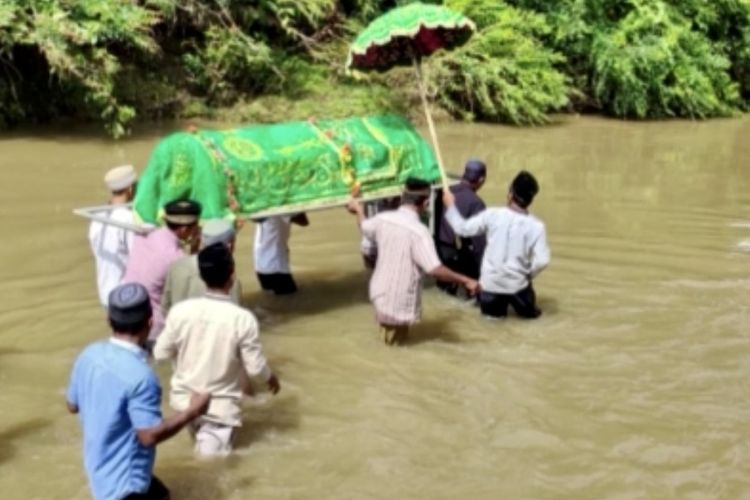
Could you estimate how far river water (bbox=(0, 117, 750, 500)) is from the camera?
560 centimetres

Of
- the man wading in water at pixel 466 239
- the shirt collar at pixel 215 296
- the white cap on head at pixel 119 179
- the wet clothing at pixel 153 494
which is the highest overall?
the white cap on head at pixel 119 179

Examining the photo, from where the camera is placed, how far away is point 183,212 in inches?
242

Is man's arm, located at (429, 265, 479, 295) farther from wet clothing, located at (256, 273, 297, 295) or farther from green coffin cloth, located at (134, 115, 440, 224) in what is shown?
wet clothing, located at (256, 273, 297, 295)

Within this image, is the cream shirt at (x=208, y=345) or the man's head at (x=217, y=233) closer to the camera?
the cream shirt at (x=208, y=345)

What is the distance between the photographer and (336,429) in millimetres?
6188

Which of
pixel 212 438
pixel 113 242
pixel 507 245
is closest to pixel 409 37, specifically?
pixel 507 245

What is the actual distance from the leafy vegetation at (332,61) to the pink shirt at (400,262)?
24.9 feet

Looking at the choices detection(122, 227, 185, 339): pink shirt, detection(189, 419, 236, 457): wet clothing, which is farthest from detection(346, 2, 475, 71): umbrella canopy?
detection(189, 419, 236, 457): wet clothing

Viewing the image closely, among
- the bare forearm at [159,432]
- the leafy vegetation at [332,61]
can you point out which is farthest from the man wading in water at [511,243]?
the leafy vegetation at [332,61]

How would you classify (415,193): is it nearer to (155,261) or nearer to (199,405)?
(155,261)

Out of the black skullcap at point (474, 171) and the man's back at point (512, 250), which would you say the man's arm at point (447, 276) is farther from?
the black skullcap at point (474, 171)

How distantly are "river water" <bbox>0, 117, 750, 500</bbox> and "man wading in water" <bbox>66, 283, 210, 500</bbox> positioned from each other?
3.46ft

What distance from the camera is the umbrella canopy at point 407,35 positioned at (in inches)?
312

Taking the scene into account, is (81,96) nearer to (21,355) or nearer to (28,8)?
(28,8)
